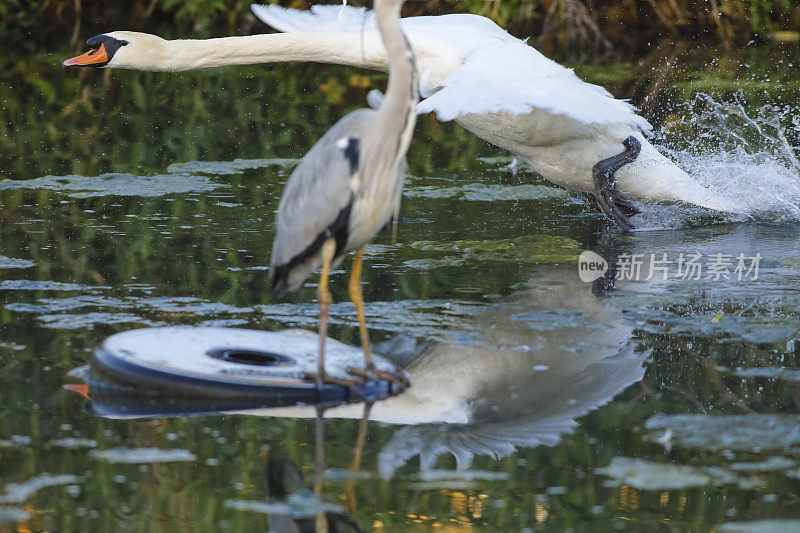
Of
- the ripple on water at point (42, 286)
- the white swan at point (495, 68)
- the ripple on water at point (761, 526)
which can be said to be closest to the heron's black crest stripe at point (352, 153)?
the ripple on water at point (761, 526)

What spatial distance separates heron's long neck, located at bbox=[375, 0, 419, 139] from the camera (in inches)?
162

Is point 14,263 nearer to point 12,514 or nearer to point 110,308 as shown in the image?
point 110,308

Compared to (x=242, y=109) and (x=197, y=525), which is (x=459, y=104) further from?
(x=242, y=109)

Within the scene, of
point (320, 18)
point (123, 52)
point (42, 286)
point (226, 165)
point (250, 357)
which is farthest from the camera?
point (226, 165)

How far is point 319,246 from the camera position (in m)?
4.32

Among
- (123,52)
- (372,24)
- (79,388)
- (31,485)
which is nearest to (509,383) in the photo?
(79,388)

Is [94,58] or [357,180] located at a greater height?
[94,58]

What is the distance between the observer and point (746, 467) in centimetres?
353

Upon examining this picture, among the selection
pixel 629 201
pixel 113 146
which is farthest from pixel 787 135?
pixel 113 146

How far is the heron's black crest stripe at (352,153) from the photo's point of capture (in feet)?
13.6

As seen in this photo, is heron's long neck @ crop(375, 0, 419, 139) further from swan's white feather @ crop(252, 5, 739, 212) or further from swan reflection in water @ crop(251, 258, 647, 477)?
swan's white feather @ crop(252, 5, 739, 212)

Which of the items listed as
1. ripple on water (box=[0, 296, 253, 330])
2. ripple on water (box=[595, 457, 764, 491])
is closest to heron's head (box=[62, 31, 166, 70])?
ripple on water (box=[0, 296, 253, 330])

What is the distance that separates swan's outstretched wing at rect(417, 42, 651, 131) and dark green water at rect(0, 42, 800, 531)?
806mm

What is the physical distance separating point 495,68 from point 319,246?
2.08m
